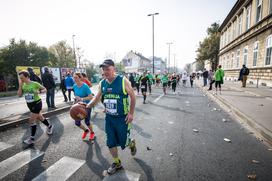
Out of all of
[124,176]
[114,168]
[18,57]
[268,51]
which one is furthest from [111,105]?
[18,57]

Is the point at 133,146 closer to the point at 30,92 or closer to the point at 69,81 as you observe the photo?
the point at 30,92

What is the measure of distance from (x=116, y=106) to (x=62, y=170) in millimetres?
1736

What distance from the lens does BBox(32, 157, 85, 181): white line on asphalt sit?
9.49 feet

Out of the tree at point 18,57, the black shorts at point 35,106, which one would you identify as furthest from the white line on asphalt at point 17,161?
the tree at point 18,57

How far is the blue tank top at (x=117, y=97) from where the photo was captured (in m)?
2.90

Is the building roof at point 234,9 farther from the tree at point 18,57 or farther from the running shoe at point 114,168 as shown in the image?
the tree at point 18,57

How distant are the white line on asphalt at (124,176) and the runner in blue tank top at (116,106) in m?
0.09

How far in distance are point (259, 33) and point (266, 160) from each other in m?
17.8

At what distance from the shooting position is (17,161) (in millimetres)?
3500

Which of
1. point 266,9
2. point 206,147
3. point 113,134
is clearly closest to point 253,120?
point 206,147

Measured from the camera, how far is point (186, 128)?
17.6 ft

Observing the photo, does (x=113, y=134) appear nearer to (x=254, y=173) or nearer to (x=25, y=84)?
(x=254, y=173)

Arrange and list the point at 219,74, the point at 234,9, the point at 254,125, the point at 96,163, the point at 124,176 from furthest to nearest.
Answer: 1. the point at 234,9
2. the point at 219,74
3. the point at 254,125
4. the point at 96,163
5. the point at 124,176

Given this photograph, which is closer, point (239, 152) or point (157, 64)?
point (239, 152)
